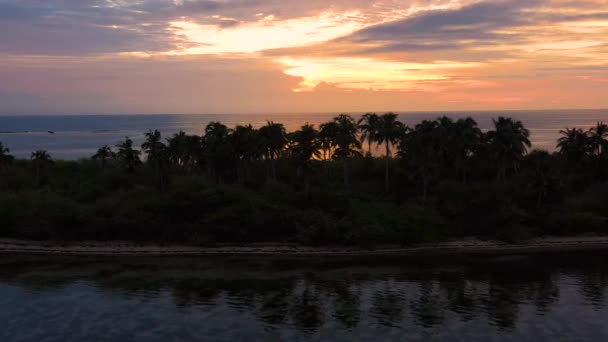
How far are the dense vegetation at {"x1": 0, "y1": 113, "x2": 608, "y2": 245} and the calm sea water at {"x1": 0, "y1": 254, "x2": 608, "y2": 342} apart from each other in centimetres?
661

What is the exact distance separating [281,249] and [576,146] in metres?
50.1

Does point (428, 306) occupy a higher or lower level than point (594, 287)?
higher

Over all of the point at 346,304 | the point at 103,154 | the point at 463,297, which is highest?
the point at 103,154

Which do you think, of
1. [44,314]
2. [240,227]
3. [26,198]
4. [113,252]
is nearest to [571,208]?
[240,227]

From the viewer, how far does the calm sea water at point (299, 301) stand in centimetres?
3300

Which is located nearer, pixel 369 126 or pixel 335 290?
pixel 335 290

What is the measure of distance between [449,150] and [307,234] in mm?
26428

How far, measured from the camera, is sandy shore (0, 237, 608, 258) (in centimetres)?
5356

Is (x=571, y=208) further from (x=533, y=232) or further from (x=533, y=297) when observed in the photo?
(x=533, y=297)

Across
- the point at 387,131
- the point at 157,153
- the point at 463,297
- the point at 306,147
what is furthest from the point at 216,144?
the point at 463,297

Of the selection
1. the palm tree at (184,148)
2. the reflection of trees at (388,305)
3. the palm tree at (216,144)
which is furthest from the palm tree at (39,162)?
the reflection of trees at (388,305)

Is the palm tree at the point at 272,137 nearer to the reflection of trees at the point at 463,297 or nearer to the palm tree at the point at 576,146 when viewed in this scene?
the reflection of trees at the point at 463,297

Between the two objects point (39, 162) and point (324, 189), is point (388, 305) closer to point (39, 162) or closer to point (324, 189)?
point (324, 189)

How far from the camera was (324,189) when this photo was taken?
212 feet
